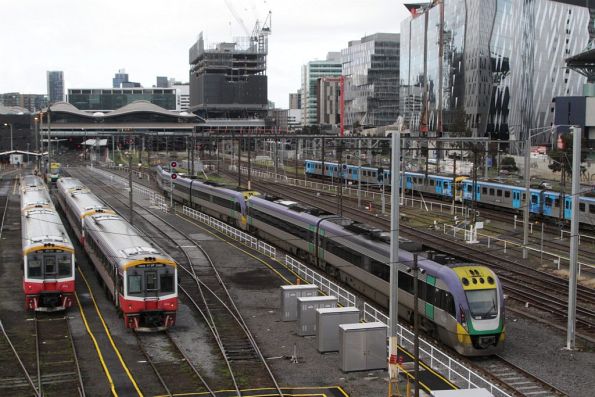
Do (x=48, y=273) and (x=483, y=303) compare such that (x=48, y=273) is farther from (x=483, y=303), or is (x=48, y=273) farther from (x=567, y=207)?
(x=567, y=207)

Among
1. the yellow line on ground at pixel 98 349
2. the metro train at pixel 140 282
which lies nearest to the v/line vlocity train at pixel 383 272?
the metro train at pixel 140 282

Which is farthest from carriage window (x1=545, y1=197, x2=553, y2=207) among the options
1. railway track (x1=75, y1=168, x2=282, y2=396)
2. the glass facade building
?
the glass facade building

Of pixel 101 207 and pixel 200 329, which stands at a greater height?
pixel 101 207

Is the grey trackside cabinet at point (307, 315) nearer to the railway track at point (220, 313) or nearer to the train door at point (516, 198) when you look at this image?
the railway track at point (220, 313)

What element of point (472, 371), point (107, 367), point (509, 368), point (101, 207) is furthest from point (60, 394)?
point (101, 207)

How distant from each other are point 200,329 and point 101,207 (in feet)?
53.8

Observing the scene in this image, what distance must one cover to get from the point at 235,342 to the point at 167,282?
335cm

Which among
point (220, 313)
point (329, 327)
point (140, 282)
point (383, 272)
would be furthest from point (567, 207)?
point (140, 282)

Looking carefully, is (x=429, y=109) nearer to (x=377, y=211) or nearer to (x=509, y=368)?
(x=377, y=211)

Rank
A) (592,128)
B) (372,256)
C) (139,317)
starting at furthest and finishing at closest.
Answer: (592,128) → (372,256) → (139,317)

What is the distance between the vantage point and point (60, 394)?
2059 centimetres

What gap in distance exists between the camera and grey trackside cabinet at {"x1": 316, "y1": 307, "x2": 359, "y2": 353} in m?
24.6

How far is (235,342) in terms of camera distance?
84.2 feet

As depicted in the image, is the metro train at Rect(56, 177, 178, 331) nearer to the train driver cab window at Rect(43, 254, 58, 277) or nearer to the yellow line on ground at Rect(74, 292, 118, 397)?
the yellow line on ground at Rect(74, 292, 118, 397)
